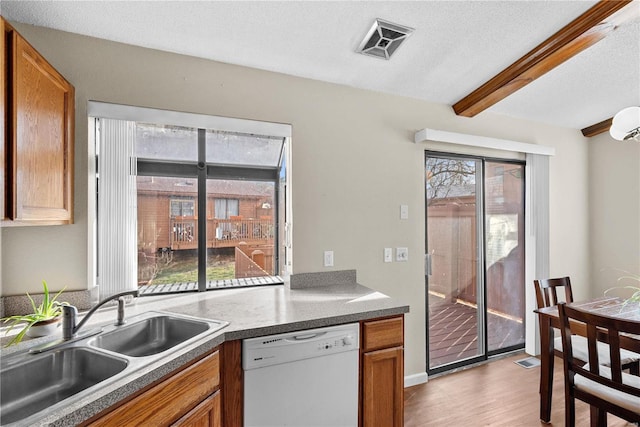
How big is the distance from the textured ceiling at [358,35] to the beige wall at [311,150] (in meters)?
0.11

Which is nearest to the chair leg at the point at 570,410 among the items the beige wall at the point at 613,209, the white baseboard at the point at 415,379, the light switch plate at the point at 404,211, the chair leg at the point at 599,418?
the chair leg at the point at 599,418

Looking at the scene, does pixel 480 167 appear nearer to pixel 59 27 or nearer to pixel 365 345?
pixel 365 345

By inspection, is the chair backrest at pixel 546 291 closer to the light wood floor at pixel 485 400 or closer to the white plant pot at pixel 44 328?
the light wood floor at pixel 485 400

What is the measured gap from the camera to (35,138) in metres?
1.35

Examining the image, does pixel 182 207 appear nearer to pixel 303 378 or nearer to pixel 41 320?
pixel 41 320

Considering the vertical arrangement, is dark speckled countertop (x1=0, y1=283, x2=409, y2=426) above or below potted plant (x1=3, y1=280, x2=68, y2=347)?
below

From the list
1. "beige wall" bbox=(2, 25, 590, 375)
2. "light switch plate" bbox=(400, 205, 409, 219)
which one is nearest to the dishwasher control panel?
"beige wall" bbox=(2, 25, 590, 375)

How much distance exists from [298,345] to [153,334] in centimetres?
76

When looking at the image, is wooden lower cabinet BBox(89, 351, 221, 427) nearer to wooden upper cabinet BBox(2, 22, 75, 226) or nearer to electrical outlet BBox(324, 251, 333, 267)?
wooden upper cabinet BBox(2, 22, 75, 226)

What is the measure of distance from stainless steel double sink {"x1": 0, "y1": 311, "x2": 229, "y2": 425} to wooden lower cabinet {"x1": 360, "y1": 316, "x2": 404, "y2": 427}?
78 cm

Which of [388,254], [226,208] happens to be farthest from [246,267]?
[388,254]

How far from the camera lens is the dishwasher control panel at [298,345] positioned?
142 centimetres

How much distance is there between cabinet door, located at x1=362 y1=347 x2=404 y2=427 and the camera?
5.47 ft

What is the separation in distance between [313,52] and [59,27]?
4.64ft
